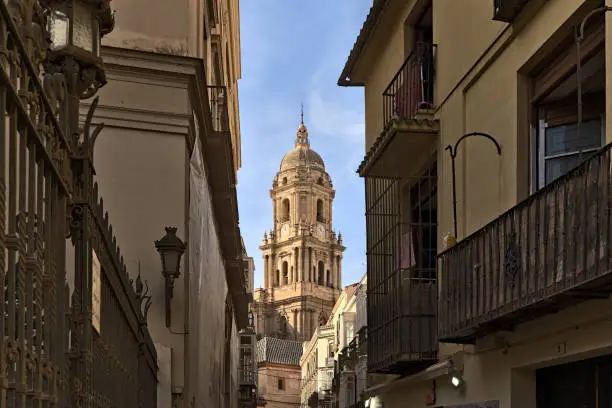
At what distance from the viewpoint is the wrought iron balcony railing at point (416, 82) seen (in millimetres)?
11352

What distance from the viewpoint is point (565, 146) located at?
320 inches


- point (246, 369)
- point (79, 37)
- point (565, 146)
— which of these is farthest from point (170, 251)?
point (246, 369)

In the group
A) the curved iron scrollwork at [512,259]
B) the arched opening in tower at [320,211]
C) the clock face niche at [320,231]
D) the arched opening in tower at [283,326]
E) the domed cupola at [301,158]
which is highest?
the domed cupola at [301,158]

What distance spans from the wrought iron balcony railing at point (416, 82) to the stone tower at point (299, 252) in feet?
282

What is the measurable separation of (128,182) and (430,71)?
3592mm

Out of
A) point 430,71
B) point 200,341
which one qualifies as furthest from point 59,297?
point 200,341

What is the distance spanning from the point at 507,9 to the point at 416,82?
329 cm

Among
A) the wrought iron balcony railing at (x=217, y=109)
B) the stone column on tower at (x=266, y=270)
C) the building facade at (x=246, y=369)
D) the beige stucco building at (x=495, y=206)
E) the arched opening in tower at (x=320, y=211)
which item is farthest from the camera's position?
the stone column on tower at (x=266, y=270)

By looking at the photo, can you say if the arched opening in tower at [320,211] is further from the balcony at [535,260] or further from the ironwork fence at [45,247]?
the ironwork fence at [45,247]

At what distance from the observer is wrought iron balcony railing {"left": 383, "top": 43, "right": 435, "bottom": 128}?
1135 centimetres

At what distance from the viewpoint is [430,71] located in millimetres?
11391

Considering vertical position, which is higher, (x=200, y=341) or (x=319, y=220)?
(x=319, y=220)

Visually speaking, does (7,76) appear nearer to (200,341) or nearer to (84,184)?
(84,184)

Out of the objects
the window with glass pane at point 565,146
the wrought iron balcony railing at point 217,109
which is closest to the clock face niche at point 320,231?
the wrought iron balcony railing at point 217,109
